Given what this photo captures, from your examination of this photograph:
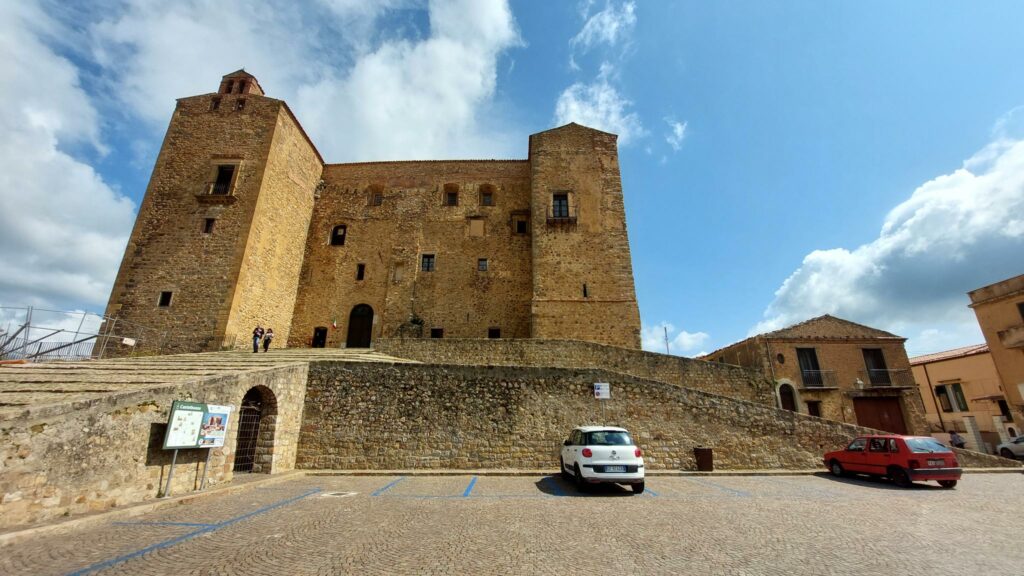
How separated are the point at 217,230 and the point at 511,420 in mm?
15609

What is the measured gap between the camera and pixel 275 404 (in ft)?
30.3

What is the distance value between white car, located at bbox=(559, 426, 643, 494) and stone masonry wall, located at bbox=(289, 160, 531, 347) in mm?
13408

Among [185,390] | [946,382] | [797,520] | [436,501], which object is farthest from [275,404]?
[946,382]

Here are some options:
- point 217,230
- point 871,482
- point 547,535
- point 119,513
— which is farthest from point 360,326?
point 871,482

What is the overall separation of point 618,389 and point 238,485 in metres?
8.79

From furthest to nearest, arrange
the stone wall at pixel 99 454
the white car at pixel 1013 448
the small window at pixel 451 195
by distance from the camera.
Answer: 1. the small window at pixel 451 195
2. the white car at pixel 1013 448
3. the stone wall at pixel 99 454

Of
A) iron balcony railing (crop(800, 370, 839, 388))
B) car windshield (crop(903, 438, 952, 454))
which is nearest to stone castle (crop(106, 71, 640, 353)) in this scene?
iron balcony railing (crop(800, 370, 839, 388))

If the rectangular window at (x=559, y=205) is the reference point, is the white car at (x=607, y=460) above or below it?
below

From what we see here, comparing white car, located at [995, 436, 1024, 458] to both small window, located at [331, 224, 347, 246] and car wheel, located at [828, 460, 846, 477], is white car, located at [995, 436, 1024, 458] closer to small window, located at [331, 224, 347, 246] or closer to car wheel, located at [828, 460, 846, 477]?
car wheel, located at [828, 460, 846, 477]

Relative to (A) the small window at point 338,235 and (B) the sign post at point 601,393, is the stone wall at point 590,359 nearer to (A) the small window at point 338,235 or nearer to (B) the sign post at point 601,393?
(B) the sign post at point 601,393

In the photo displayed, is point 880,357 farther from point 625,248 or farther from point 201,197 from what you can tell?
point 201,197

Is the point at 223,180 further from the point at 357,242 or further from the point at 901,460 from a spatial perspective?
the point at 901,460

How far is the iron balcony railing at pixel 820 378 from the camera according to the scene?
59.7ft

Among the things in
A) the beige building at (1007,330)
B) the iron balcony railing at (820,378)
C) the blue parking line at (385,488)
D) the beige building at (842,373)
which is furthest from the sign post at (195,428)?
the beige building at (1007,330)
